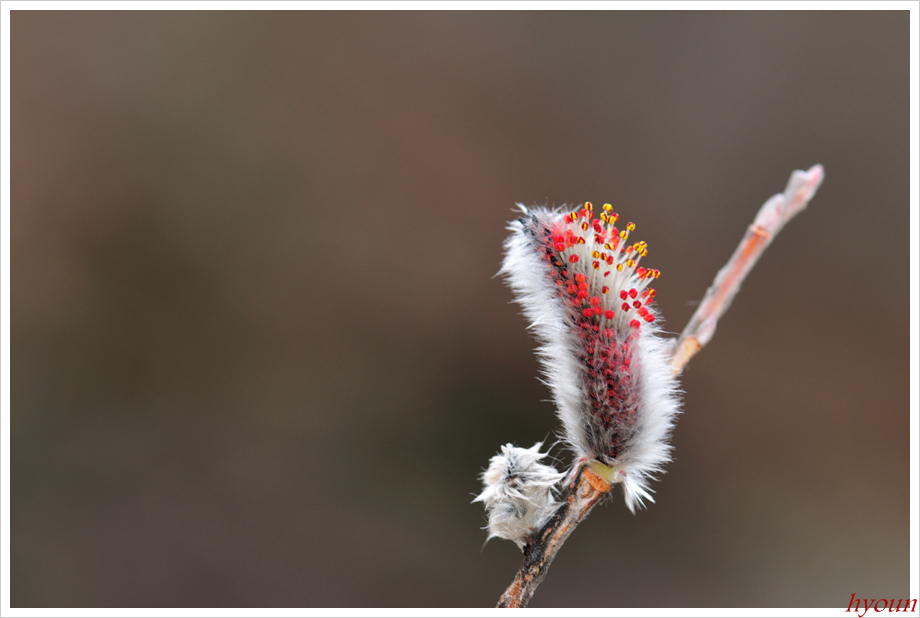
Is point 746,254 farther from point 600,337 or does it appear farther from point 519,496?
point 519,496

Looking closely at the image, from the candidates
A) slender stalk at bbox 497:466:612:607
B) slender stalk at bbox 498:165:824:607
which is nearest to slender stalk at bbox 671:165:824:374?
slender stalk at bbox 498:165:824:607

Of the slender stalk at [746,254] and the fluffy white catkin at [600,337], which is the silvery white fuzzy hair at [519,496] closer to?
the fluffy white catkin at [600,337]

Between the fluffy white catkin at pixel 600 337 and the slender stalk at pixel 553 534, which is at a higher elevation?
the fluffy white catkin at pixel 600 337

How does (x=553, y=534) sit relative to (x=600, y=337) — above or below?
below

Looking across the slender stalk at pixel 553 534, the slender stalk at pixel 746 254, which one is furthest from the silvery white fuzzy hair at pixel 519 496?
the slender stalk at pixel 746 254

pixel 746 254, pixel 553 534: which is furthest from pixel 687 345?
pixel 553 534

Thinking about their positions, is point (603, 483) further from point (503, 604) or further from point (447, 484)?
point (447, 484)
